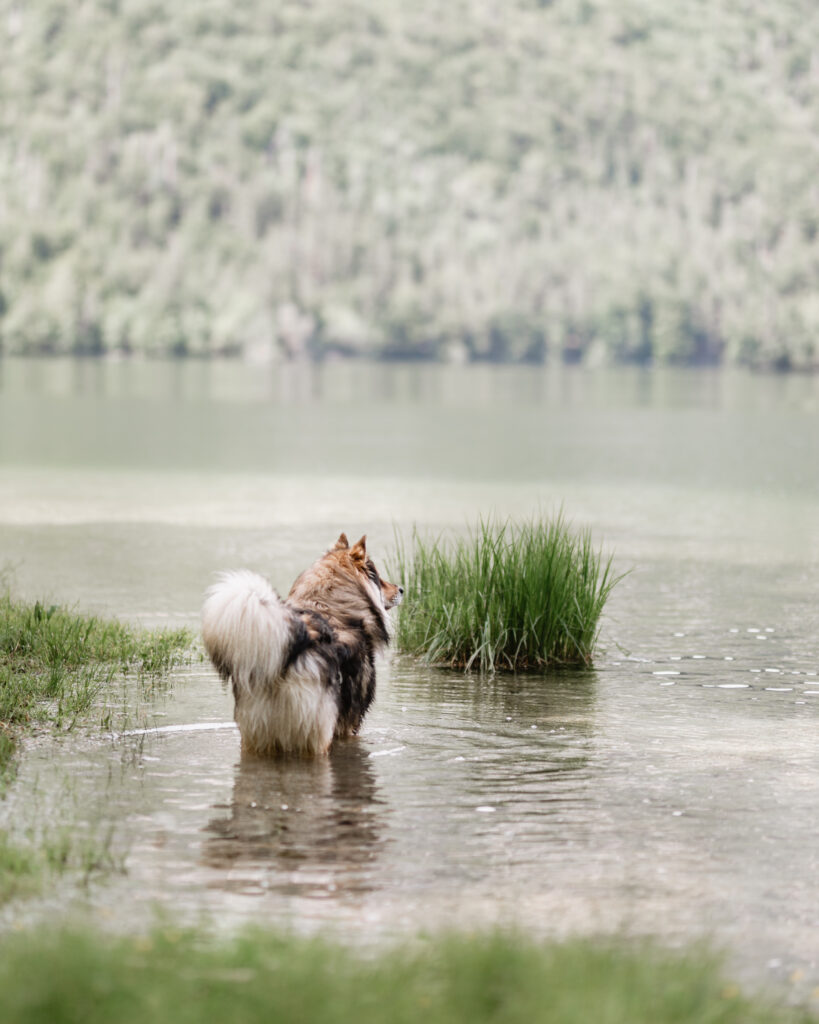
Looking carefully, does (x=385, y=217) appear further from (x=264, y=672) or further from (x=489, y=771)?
(x=264, y=672)

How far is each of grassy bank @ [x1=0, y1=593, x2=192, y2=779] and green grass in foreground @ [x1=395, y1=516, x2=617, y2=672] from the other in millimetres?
1948

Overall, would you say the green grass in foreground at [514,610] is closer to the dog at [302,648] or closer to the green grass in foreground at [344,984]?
the dog at [302,648]

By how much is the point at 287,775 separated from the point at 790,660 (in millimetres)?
5960

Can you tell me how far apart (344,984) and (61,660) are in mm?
6270

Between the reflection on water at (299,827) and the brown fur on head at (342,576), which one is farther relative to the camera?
the brown fur on head at (342,576)

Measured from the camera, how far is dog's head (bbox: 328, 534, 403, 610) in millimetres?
9203

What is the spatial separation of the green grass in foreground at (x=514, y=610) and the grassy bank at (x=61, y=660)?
76.7 inches

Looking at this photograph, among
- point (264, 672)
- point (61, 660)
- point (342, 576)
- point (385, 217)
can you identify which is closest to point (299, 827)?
point (264, 672)

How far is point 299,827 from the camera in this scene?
697 cm

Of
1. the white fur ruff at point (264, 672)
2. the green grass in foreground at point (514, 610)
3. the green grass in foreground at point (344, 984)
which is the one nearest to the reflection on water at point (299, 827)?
the white fur ruff at point (264, 672)

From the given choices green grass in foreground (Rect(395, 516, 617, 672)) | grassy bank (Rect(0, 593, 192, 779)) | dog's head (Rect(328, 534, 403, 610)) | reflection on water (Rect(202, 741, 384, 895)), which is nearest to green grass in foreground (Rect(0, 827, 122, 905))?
reflection on water (Rect(202, 741, 384, 895))

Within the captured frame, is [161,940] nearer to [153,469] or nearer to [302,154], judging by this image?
[153,469]

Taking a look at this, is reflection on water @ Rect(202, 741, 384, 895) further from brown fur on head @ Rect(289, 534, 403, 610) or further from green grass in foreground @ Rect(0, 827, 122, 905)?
brown fur on head @ Rect(289, 534, 403, 610)

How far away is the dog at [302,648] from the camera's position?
24.8ft
